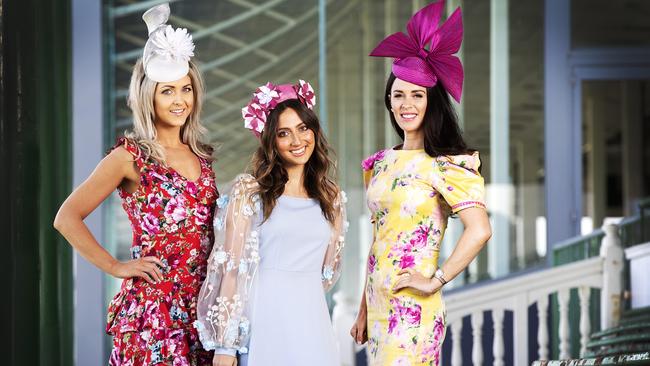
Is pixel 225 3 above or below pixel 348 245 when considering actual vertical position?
above

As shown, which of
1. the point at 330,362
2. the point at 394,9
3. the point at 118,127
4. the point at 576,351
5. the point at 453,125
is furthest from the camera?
the point at 394,9

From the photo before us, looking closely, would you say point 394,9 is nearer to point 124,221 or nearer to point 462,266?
point 124,221

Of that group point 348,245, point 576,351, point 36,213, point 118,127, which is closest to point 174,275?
point 36,213

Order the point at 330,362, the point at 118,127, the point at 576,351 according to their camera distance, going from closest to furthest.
→ the point at 330,362 → the point at 576,351 → the point at 118,127

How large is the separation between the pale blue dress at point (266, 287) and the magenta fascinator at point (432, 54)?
511mm

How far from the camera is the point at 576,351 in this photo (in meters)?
5.42

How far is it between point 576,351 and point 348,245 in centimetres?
311

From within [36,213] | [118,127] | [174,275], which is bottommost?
[174,275]

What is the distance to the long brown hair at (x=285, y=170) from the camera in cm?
267

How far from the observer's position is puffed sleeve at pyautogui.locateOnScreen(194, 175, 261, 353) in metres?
2.54

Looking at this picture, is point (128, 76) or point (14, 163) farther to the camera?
point (128, 76)

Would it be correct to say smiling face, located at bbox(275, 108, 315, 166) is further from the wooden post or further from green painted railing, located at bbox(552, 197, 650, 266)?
the wooden post

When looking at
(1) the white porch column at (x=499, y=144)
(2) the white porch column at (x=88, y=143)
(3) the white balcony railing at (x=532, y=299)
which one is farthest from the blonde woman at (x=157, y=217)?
(1) the white porch column at (x=499, y=144)

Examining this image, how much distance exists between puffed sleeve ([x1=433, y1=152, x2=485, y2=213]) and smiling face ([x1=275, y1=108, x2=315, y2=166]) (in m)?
0.37
